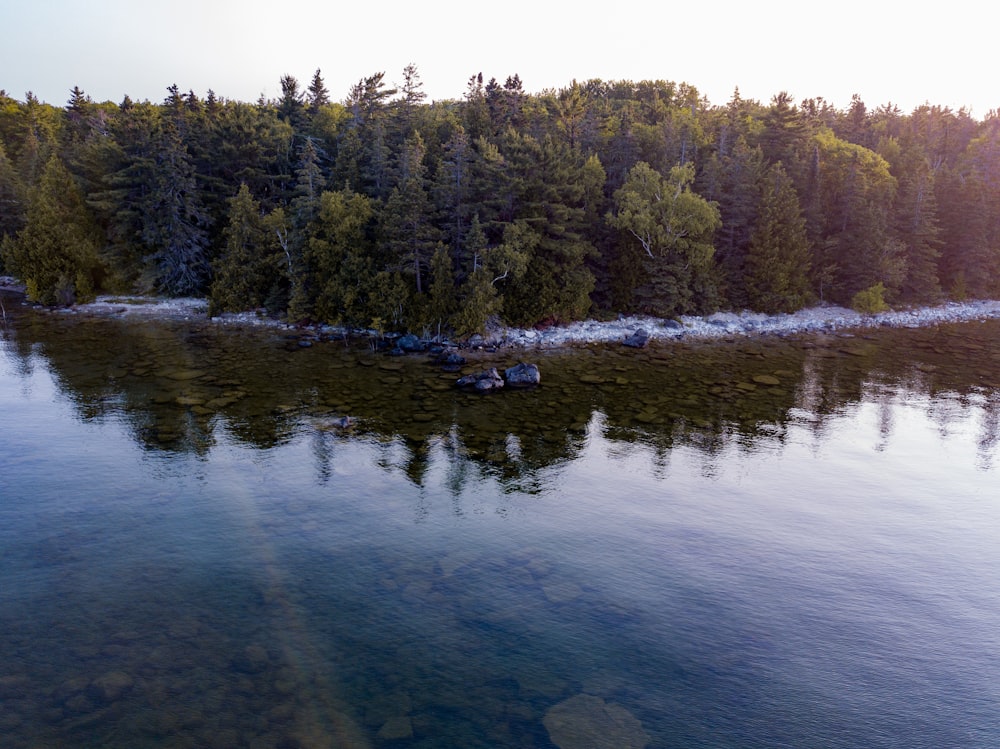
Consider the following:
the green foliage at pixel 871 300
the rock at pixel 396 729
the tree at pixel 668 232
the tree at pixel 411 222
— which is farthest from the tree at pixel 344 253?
the green foliage at pixel 871 300

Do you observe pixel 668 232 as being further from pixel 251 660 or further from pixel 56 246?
pixel 56 246

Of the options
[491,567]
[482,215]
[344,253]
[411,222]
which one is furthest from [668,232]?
[491,567]

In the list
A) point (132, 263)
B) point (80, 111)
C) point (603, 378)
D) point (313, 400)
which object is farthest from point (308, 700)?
point (80, 111)

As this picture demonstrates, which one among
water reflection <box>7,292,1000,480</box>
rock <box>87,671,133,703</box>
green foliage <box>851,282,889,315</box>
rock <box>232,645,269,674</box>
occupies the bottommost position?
rock <box>87,671,133,703</box>

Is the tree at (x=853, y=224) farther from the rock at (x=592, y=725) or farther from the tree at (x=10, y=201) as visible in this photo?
the tree at (x=10, y=201)

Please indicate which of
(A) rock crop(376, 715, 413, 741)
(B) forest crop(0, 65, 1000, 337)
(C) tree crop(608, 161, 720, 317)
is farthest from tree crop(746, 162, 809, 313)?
(A) rock crop(376, 715, 413, 741)

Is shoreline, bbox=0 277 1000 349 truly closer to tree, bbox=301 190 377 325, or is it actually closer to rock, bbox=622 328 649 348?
rock, bbox=622 328 649 348
